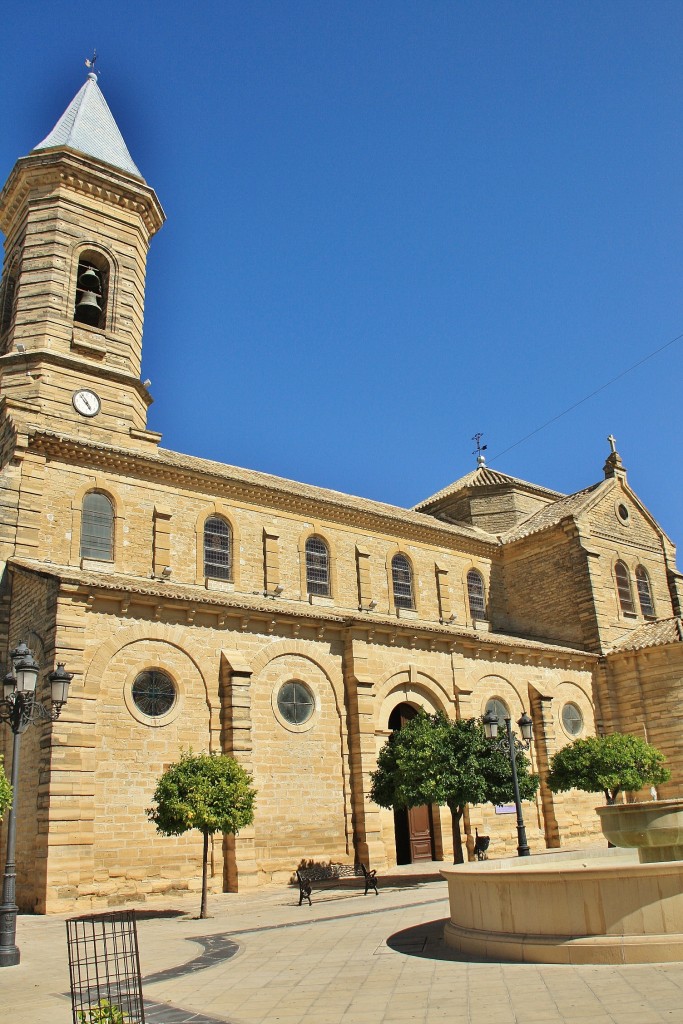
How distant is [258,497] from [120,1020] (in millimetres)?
22157

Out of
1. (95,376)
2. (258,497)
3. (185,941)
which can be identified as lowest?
(185,941)

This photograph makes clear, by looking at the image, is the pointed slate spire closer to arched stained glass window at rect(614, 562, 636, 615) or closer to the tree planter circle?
arched stained glass window at rect(614, 562, 636, 615)

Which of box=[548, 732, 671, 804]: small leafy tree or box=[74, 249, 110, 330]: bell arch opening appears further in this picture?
box=[74, 249, 110, 330]: bell arch opening

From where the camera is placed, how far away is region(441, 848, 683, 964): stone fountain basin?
882 cm

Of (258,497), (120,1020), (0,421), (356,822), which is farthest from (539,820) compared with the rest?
(120,1020)

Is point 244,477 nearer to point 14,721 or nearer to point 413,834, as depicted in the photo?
point 413,834

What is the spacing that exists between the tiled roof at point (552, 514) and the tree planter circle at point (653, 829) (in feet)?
79.4

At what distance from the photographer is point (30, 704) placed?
1309cm

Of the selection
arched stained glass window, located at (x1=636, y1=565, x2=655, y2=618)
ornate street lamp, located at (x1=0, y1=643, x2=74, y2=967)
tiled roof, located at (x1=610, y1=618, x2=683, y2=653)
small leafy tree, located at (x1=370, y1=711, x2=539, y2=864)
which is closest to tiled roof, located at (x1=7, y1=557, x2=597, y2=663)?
small leafy tree, located at (x1=370, y1=711, x2=539, y2=864)

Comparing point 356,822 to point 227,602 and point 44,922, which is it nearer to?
point 227,602

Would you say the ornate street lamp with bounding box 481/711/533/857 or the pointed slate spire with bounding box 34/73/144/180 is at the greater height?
the pointed slate spire with bounding box 34/73/144/180

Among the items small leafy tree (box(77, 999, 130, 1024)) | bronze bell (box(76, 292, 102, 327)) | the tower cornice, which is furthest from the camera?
the tower cornice

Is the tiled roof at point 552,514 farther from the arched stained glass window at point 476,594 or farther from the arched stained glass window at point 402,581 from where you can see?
the arched stained glass window at point 402,581

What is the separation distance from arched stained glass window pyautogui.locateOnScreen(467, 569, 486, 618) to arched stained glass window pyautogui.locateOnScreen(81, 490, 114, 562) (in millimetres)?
15999
